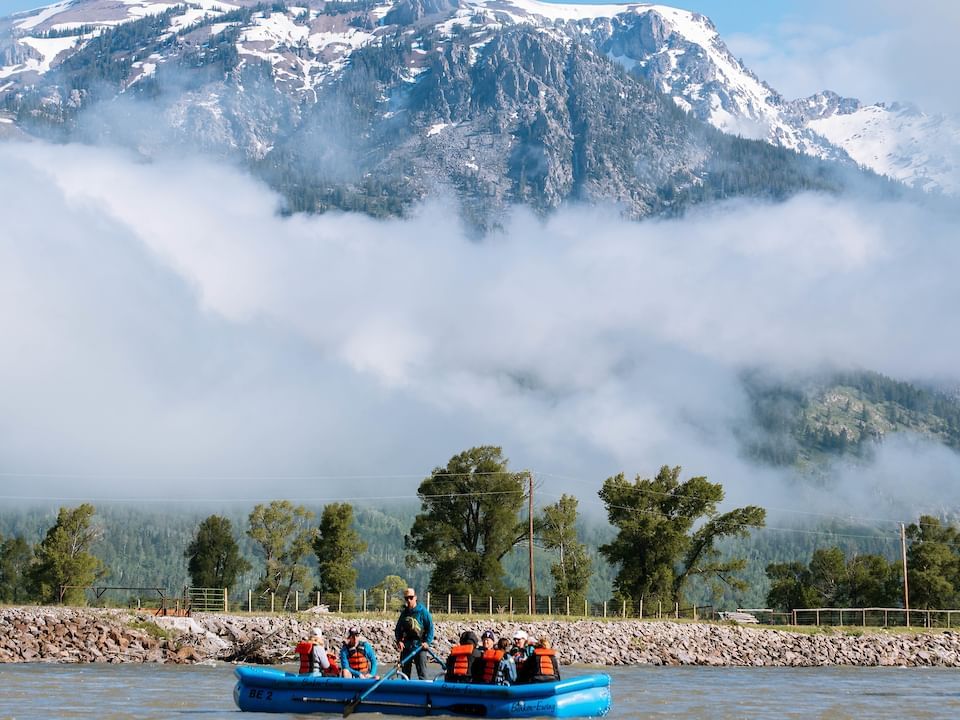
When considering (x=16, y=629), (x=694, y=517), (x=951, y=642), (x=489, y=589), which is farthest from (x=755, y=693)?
(x=694, y=517)

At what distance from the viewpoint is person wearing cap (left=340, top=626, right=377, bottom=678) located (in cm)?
4969

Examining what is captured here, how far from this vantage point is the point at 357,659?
50.1 metres

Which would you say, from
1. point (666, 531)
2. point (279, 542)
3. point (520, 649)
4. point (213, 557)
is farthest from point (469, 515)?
point (520, 649)

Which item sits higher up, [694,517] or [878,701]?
[694,517]

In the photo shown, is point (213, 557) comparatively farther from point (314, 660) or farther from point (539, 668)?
point (539, 668)

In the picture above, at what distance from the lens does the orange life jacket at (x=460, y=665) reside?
47969 mm

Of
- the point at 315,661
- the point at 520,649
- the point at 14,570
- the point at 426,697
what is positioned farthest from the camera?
the point at 14,570

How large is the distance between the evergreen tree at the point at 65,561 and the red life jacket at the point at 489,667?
94.4m

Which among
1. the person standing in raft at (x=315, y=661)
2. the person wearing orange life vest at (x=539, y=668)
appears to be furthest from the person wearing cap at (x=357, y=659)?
the person wearing orange life vest at (x=539, y=668)

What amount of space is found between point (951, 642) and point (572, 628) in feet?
110

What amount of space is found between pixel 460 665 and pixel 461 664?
5 centimetres

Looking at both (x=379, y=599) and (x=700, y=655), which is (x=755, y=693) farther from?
(x=379, y=599)

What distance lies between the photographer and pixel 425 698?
4694 centimetres

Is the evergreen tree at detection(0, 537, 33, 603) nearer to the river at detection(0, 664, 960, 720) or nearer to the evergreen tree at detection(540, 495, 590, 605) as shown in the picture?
the evergreen tree at detection(540, 495, 590, 605)
